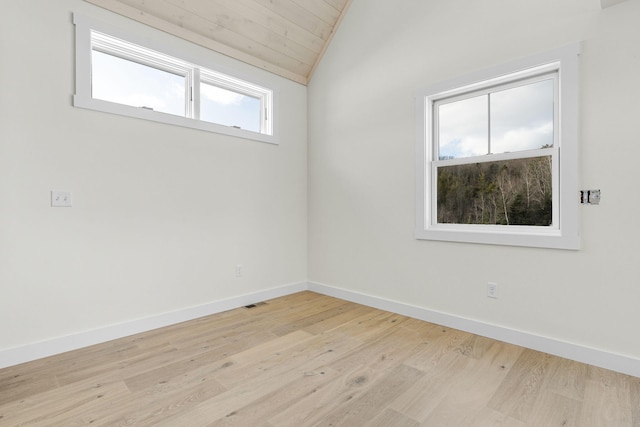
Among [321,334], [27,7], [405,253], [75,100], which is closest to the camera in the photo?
[27,7]

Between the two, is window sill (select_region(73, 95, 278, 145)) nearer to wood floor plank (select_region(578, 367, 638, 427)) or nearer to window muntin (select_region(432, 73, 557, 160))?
window muntin (select_region(432, 73, 557, 160))

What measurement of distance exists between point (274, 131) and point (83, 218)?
6.84ft

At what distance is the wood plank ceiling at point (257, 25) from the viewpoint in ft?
9.18

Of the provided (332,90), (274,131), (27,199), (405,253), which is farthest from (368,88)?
(27,199)

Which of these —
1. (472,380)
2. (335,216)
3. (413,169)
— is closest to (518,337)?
(472,380)

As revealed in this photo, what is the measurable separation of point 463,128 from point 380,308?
6.32 ft

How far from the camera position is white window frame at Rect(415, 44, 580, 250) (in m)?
2.22

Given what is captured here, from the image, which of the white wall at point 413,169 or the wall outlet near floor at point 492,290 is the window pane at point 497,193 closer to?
the white wall at point 413,169

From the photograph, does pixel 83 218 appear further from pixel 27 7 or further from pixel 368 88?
pixel 368 88

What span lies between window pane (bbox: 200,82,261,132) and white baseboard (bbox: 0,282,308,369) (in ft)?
6.17

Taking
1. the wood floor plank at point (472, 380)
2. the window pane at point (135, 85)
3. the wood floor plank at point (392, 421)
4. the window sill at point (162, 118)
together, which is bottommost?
the wood floor plank at point (392, 421)

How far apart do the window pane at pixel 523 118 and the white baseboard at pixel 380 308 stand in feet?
4.81

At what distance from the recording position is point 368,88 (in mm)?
3457

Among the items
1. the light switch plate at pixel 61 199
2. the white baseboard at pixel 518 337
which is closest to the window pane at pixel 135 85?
the light switch plate at pixel 61 199
